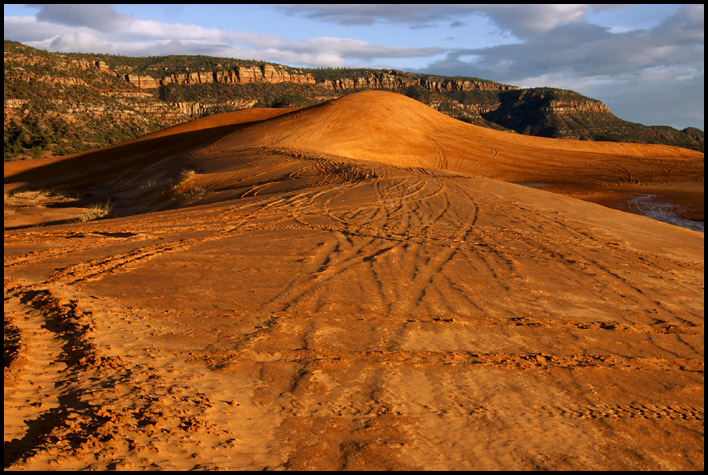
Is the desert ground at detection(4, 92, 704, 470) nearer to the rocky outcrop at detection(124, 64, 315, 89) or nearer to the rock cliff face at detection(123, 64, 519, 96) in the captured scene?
the rocky outcrop at detection(124, 64, 315, 89)

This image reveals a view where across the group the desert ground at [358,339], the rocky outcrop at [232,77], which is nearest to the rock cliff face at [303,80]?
the rocky outcrop at [232,77]

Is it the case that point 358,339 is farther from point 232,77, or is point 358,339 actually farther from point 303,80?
point 303,80

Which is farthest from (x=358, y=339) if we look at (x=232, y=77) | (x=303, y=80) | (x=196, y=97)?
(x=303, y=80)

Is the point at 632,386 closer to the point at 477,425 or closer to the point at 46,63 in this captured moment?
the point at 477,425

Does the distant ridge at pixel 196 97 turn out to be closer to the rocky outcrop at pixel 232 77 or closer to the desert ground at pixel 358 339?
the rocky outcrop at pixel 232 77

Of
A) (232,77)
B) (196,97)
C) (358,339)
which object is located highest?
(232,77)

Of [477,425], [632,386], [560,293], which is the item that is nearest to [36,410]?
[477,425]
